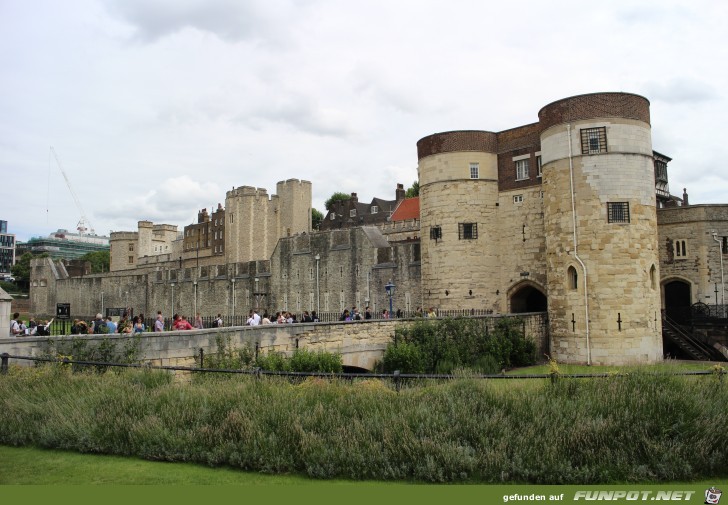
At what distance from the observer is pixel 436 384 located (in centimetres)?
1152

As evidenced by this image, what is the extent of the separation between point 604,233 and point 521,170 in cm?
696

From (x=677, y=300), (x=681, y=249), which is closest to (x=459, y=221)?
(x=681, y=249)

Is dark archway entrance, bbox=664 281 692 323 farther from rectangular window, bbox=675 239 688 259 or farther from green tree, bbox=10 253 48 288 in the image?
green tree, bbox=10 253 48 288

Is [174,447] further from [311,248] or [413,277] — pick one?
[311,248]

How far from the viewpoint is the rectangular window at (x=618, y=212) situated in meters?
25.1

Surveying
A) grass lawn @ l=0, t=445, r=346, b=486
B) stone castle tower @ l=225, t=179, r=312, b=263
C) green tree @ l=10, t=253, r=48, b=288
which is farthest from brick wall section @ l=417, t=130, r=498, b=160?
green tree @ l=10, t=253, r=48, b=288

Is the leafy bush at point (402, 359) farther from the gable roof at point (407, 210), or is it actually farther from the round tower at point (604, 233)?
the gable roof at point (407, 210)

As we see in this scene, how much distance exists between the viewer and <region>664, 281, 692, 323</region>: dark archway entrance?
30453 mm

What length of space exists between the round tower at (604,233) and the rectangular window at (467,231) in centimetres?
479

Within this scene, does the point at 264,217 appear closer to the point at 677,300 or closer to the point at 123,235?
the point at 123,235

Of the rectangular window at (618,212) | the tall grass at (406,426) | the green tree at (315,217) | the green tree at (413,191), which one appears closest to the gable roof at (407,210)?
the green tree at (413,191)

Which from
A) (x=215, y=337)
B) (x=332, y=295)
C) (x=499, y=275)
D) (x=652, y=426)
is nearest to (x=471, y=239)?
(x=499, y=275)

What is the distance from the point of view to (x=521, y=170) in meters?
31.0

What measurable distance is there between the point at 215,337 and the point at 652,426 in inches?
449
